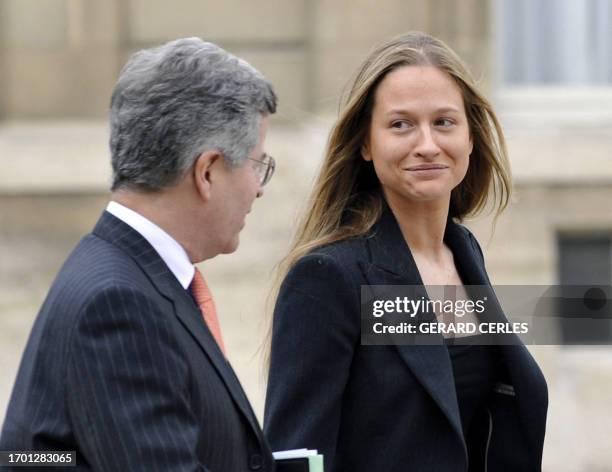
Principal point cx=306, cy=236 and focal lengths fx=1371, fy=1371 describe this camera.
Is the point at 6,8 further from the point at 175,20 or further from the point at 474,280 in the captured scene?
the point at 474,280

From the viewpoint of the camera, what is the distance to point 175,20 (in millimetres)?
7086

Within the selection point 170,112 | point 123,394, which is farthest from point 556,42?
point 123,394

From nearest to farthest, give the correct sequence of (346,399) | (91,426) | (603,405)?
(91,426) → (346,399) → (603,405)

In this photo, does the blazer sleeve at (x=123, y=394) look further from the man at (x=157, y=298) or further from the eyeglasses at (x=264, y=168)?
the eyeglasses at (x=264, y=168)

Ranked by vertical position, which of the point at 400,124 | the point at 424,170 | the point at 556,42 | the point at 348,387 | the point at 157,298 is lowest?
the point at 348,387

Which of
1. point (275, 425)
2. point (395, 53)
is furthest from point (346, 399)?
point (395, 53)

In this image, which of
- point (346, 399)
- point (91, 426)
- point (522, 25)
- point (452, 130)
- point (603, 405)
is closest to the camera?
point (91, 426)

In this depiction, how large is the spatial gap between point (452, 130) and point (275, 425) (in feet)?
2.55

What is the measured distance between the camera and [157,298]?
7.32ft

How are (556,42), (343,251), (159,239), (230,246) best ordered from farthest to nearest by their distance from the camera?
(556,42) < (343,251) < (230,246) < (159,239)

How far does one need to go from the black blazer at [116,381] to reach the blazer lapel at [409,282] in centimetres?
69

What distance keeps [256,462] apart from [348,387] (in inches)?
22.0

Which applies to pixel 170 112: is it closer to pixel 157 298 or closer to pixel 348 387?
pixel 157 298

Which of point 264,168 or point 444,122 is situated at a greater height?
point 444,122
